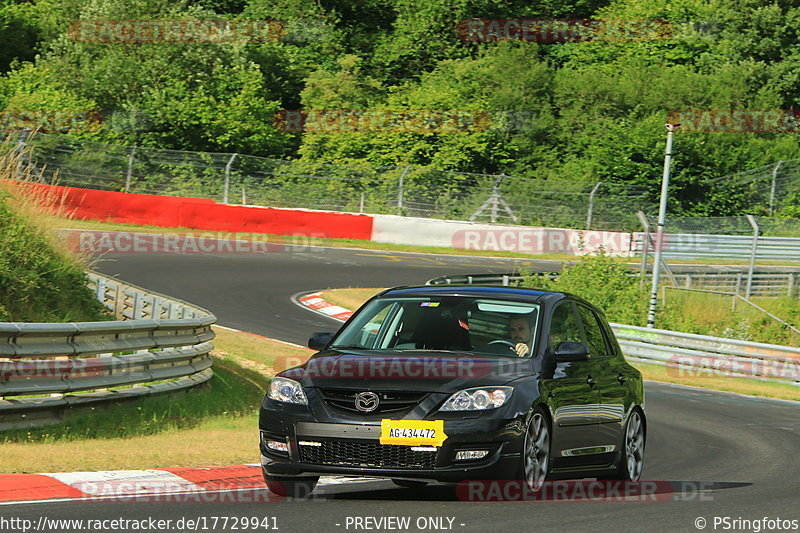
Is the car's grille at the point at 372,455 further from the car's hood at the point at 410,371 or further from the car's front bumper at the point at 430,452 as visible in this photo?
the car's hood at the point at 410,371

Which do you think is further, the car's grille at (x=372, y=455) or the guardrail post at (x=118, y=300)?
the guardrail post at (x=118, y=300)

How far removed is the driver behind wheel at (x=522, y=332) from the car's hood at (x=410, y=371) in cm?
23

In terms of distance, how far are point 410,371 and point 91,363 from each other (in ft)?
16.0

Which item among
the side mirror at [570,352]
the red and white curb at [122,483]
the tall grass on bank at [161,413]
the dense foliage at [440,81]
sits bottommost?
the tall grass on bank at [161,413]

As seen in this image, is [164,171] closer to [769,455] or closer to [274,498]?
[769,455]

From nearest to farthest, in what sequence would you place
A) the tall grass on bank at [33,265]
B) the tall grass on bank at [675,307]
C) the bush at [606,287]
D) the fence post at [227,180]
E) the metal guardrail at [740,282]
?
the tall grass on bank at [33,265] < the tall grass on bank at [675,307] < the bush at [606,287] < the metal guardrail at [740,282] < the fence post at [227,180]

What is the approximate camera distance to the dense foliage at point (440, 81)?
4794 centimetres

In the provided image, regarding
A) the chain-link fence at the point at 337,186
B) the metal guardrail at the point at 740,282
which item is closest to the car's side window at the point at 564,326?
the metal guardrail at the point at 740,282

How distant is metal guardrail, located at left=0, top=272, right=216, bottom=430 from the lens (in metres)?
10.6

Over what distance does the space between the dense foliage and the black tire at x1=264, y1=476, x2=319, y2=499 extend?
38414mm

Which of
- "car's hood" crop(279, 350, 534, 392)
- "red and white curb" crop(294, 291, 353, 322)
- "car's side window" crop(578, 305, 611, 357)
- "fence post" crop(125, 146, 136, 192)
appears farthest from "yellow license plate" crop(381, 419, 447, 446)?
"fence post" crop(125, 146, 136, 192)

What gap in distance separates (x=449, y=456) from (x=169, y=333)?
21.3 ft

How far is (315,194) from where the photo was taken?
3803cm

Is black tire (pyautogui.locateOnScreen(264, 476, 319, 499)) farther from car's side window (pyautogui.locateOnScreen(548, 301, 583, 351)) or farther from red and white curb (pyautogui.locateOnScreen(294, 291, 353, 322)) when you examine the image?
red and white curb (pyautogui.locateOnScreen(294, 291, 353, 322))
